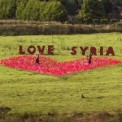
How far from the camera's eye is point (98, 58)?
87.7ft

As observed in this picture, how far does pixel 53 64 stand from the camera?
979 inches

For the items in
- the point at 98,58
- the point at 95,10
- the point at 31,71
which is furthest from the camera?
the point at 95,10

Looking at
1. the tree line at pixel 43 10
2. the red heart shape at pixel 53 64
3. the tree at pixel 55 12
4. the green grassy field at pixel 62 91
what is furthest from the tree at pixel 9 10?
the red heart shape at pixel 53 64

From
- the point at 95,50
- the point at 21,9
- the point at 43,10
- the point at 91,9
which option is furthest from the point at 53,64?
the point at 91,9

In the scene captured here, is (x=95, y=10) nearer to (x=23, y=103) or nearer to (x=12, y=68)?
(x=12, y=68)

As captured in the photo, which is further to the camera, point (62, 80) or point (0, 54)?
point (0, 54)

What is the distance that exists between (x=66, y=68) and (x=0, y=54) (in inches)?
249

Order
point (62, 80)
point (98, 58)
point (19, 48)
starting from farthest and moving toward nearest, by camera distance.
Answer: point (19, 48) → point (98, 58) → point (62, 80)

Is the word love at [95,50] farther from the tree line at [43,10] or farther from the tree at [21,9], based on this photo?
the tree at [21,9]

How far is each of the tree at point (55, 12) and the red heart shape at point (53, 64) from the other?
25.6 metres

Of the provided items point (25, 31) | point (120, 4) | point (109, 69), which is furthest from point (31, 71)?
point (120, 4)

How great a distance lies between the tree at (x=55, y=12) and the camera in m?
51.9

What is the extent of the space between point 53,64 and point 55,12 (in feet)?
90.2

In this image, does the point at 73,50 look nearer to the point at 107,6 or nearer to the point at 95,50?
the point at 95,50
